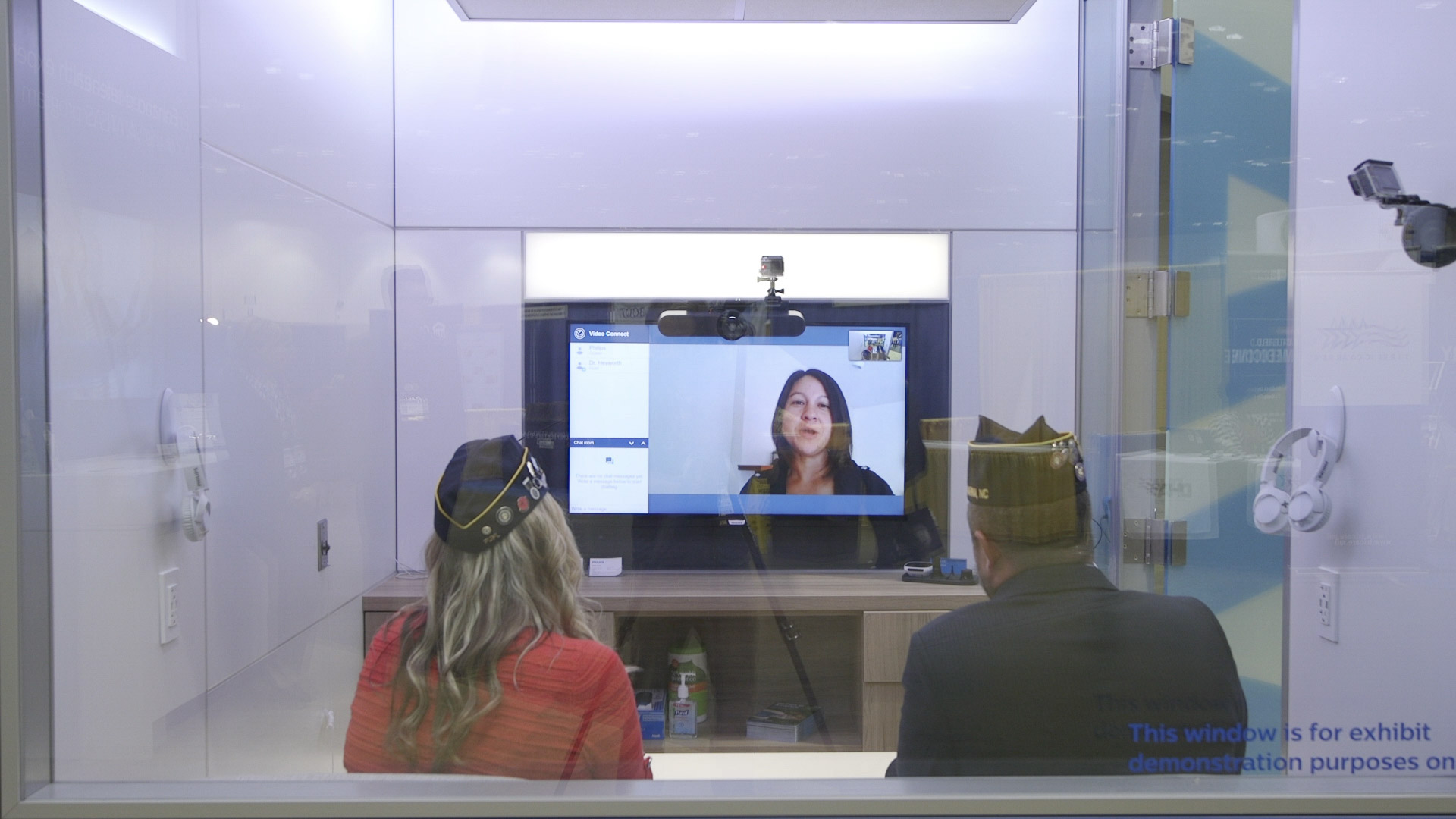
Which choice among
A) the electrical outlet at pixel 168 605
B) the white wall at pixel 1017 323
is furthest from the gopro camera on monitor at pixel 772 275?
the electrical outlet at pixel 168 605

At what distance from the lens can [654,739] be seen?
8.45 ft

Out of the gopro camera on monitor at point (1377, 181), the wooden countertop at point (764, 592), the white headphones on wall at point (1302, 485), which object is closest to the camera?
the gopro camera on monitor at point (1377, 181)

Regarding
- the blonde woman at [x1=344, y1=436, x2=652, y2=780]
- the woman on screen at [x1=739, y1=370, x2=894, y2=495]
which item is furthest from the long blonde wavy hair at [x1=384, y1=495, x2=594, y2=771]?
the woman on screen at [x1=739, y1=370, x2=894, y2=495]

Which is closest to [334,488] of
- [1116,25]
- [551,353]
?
[551,353]

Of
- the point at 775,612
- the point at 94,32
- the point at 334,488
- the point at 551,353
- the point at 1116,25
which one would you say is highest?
the point at 1116,25

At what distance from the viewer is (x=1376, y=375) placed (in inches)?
68.4

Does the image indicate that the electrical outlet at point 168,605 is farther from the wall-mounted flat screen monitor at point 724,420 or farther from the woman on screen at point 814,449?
the woman on screen at point 814,449

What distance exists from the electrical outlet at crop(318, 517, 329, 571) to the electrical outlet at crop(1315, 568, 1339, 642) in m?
2.27

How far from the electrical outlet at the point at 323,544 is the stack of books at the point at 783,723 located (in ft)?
4.31

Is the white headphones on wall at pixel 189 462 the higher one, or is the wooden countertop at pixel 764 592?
the white headphones on wall at pixel 189 462

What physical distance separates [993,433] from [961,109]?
3.06 ft

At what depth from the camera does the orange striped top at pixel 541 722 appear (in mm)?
1451

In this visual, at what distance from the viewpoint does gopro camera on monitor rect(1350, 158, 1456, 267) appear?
167cm

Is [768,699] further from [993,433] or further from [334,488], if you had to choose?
[334,488]
